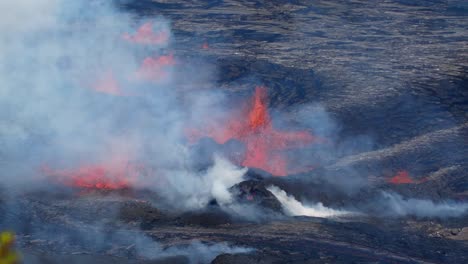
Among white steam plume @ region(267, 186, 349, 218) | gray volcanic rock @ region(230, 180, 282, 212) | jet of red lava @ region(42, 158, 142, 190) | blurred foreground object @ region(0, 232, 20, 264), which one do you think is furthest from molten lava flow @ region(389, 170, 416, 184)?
blurred foreground object @ region(0, 232, 20, 264)

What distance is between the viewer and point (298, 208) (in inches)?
778

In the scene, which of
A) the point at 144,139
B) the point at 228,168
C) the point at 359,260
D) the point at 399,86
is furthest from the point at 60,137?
the point at 399,86

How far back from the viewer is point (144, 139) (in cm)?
2402

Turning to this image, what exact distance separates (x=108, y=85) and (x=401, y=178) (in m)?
15.5

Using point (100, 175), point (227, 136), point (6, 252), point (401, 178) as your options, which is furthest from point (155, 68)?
point (6, 252)

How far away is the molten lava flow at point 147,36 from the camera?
35.7 metres

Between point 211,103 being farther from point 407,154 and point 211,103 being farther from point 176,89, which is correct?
point 407,154

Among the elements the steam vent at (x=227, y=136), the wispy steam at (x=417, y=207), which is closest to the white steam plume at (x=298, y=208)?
the steam vent at (x=227, y=136)

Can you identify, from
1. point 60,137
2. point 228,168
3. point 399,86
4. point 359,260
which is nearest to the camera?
point 359,260

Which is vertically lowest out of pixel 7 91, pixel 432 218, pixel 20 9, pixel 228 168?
pixel 432 218

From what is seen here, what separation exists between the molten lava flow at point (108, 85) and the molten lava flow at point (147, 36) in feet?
14.3

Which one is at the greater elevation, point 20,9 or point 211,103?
point 20,9

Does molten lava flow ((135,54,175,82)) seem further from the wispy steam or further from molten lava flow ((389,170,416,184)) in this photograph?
the wispy steam

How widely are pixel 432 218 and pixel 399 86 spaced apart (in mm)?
13152
